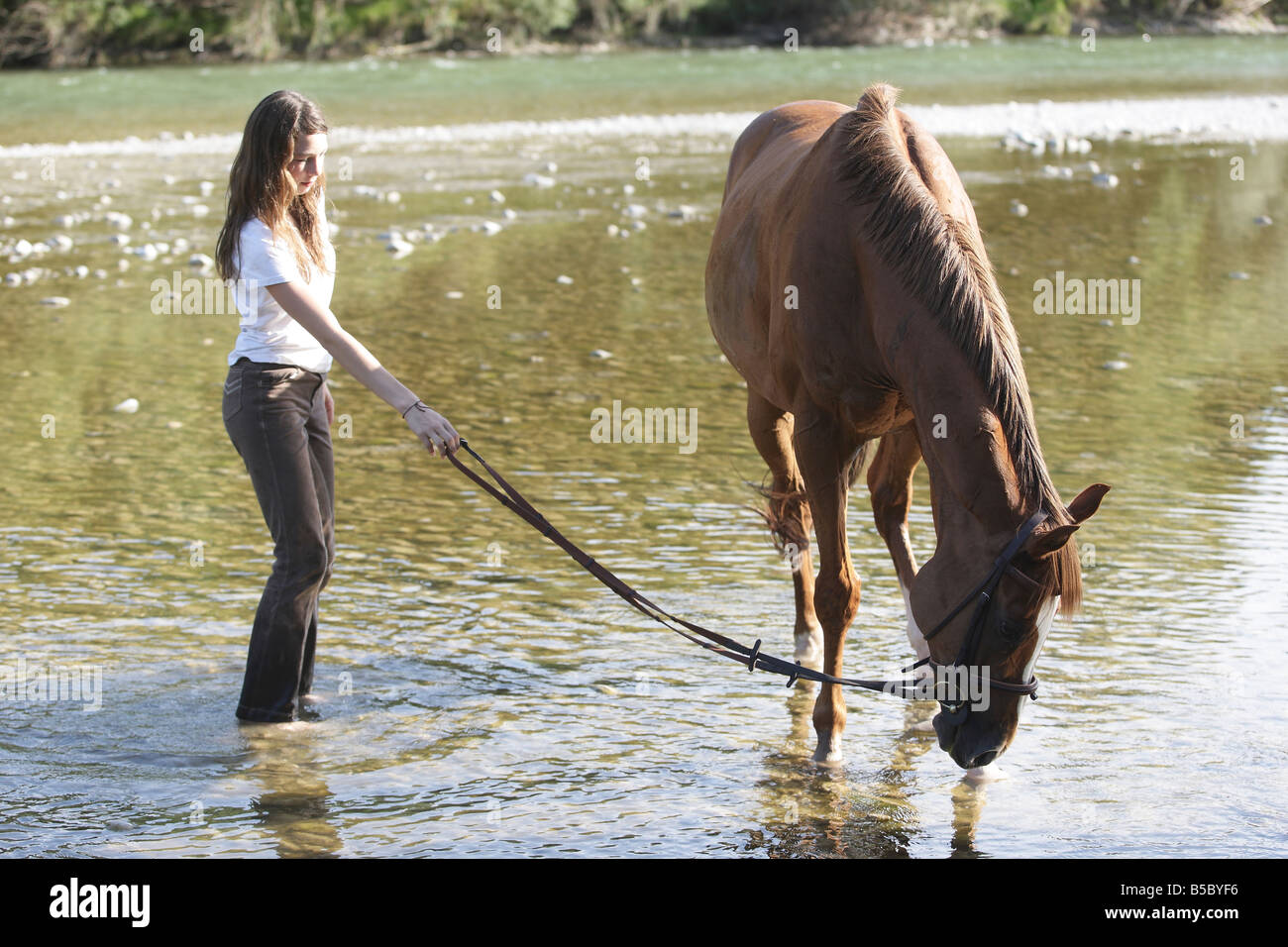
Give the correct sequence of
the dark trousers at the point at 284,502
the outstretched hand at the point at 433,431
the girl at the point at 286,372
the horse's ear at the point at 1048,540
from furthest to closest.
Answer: the dark trousers at the point at 284,502, the girl at the point at 286,372, the outstretched hand at the point at 433,431, the horse's ear at the point at 1048,540

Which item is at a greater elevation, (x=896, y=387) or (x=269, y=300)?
(x=269, y=300)

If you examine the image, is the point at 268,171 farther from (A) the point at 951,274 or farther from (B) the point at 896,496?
(B) the point at 896,496

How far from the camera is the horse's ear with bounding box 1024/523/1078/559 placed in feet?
13.0

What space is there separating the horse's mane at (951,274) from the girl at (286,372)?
1.51 metres

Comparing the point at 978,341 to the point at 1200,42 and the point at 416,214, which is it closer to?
the point at 416,214

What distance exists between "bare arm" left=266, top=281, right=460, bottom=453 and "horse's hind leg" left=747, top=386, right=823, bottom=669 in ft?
6.25

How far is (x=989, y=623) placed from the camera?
427 centimetres

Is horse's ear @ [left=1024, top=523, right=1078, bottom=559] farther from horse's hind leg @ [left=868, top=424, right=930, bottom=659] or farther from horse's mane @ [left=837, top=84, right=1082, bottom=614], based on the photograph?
horse's hind leg @ [left=868, top=424, right=930, bottom=659]

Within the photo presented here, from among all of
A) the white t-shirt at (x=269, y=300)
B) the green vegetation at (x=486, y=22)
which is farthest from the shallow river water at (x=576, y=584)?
the green vegetation at (x=486, y=22)

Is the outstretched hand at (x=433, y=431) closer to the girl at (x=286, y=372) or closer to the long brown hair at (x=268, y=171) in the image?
the girl at (x=286, y=372)

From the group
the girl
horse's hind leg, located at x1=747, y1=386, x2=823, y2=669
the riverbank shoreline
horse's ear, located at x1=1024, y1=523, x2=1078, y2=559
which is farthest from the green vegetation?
horse's ear, located at x1=1024, y1=523, x2=1078, y2=559

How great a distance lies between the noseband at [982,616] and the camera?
411 cm

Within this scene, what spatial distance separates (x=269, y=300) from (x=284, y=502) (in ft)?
2.25

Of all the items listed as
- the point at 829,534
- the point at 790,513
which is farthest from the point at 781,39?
the point at 829,534
